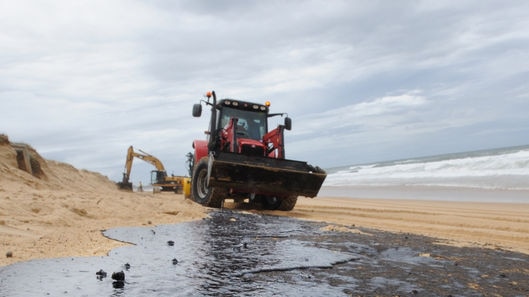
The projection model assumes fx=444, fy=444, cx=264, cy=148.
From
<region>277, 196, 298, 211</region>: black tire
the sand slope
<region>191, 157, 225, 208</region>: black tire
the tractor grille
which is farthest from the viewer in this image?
<region>277, 196, 298, 211</region>: black tire

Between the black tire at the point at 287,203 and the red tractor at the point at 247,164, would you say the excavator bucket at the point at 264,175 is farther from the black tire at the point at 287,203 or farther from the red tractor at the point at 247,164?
the black tire at the point at 287,203

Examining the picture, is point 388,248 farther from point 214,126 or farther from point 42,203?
point 214,126

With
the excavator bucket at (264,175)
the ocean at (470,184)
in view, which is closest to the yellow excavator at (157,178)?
the ocean at (470,184)

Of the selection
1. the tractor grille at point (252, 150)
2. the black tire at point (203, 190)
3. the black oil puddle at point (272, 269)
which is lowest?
the black oil puddle at point (272, 269)

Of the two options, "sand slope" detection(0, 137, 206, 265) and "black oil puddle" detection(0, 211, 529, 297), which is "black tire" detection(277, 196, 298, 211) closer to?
"sand slope" detection(0, 137, 206, 265)

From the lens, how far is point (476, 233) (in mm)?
6590

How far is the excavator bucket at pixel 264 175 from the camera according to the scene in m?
9.29

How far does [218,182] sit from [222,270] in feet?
19.4

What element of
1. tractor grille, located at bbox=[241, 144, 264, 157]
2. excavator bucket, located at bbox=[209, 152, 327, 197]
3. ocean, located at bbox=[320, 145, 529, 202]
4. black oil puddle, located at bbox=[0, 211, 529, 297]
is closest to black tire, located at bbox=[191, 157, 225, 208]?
excavator bucket, located at bbox=[209, 152, 327, 197]

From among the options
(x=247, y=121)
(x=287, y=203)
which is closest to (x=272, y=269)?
(x=287, y=203)

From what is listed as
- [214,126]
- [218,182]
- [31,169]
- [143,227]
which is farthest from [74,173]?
[143,227]

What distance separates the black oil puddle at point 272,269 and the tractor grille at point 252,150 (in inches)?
200

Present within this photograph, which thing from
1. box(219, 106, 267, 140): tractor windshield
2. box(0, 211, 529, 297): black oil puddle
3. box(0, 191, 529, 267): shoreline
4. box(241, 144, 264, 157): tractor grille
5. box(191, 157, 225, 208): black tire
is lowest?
box(0, 211, 529, 297): black oil puddle

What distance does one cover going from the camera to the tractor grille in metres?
10.5
